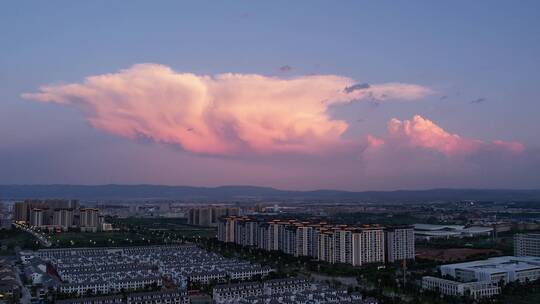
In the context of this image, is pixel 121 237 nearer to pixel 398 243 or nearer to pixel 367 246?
pixel 367 246

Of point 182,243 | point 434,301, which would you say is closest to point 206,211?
point 182,243

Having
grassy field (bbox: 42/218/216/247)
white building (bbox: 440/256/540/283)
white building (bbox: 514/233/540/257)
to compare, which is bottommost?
grassy field (bbox: 42/218/216/247)

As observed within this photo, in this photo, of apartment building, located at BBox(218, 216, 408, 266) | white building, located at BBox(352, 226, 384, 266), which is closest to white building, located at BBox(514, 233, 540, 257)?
apartment building, located at BBox(218, 216, 408, 266)

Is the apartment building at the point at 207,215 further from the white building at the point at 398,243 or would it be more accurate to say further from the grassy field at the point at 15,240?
the white building at the point at 398,243

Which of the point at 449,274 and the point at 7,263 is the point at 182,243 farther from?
the point at 449,274

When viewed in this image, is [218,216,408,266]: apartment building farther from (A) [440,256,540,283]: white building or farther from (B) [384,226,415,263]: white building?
(A) [440,256,540,283]: white building

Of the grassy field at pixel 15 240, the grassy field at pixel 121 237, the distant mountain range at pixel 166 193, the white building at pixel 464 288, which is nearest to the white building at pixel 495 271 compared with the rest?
the white building at pixel 464 288

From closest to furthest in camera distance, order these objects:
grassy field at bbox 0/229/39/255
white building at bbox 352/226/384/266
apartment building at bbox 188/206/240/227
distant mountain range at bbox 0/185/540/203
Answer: white building at bbox 352/226/384/266 < grassy field at bbox 0/229/39/255 < apartment building at bbox 188/206/240/227 < distant mountain range at bbox 0/185/540/203

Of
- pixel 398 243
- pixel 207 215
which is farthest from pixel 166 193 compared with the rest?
pixel 398 243
